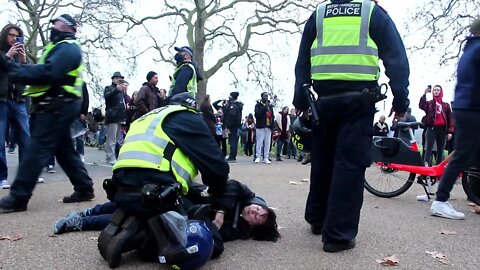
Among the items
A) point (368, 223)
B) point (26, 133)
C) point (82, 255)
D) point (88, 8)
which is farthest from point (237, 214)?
point (88, 8)

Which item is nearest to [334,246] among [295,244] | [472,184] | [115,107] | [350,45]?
[295,244]

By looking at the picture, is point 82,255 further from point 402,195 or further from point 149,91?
point 149,91

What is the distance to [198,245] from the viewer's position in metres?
3.13

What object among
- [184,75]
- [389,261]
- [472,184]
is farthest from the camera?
[184,75]

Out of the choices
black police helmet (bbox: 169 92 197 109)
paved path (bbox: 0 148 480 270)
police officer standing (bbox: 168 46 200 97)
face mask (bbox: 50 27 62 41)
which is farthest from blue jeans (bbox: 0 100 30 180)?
black police helmet (bbox: 169 92 197 109)

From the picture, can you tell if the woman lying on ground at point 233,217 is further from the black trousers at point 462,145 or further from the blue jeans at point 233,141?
the blue jeans at point 233,141

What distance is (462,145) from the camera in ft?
16.9

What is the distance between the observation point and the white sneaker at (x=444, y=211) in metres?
5.21

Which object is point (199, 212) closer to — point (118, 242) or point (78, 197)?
point (118, 242)

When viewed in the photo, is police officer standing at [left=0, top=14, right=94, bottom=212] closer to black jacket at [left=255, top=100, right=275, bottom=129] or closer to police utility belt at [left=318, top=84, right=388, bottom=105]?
police utility belt at [left=318, top=84, right=388, bottom=105]

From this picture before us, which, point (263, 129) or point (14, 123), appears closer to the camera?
point (14, 123)

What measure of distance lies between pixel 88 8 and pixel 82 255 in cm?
2224

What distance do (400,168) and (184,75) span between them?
324 centimetres

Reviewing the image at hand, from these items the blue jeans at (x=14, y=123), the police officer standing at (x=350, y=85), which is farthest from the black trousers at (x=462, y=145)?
the blue jeans at (x=14, y=123)
